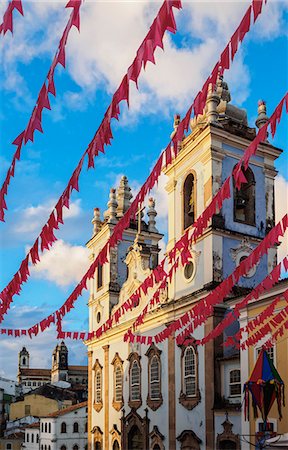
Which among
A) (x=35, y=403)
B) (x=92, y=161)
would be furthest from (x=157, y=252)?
(x=35, y=403)

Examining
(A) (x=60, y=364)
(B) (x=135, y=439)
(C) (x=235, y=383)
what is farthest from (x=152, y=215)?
(A) (x=60, y=364)

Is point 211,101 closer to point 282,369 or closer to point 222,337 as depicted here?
point 222,337

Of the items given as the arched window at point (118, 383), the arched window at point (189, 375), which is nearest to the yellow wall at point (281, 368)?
the arched window at point (189, 375)

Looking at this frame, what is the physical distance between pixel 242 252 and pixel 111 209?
1206 cm

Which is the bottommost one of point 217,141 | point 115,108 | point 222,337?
point 222,337

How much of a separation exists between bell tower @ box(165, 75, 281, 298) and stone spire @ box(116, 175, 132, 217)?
9.33 m

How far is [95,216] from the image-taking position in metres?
33.5

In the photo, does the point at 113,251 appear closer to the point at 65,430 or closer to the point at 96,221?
the point at 96,221

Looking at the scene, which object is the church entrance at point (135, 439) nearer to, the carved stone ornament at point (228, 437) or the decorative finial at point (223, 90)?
the carved stone ornament at point (228, 437)

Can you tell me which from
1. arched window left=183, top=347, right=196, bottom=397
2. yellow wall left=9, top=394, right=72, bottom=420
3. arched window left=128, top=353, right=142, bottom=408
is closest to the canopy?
arched window left=183, top=347, right=196, bottom=397

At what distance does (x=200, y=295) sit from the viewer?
66.6 ft

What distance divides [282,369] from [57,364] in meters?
81.8

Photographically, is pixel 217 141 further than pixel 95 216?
No

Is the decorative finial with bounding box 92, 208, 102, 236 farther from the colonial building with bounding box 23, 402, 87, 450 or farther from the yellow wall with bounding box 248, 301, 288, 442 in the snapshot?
the yellow wall with bounding box 248, 301, 288, 442
